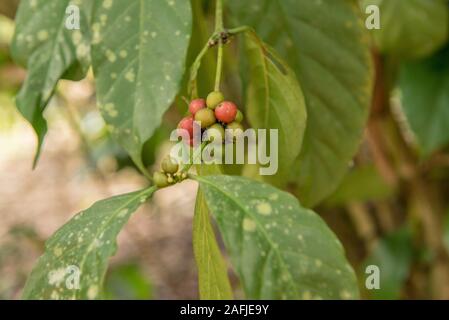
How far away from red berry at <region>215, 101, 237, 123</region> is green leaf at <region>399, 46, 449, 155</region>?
666mm

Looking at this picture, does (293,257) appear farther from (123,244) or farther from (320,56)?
(123,244)

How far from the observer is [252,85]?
68 cm

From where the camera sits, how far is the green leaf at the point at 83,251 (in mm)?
448

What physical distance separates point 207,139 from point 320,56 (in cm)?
26

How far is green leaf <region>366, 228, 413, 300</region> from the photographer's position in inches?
54.4

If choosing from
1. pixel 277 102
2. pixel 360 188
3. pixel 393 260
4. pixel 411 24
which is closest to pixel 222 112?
pixel 277 102

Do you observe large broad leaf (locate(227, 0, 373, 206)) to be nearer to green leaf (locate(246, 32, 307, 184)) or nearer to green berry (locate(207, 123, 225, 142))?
green leaf (locate(246, 32, 307, 184))

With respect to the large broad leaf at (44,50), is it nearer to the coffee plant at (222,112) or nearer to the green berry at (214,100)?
the coffee plant at (222,112)

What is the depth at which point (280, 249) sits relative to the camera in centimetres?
43

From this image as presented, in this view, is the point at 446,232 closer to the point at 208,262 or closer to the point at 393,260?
the point at 393,260

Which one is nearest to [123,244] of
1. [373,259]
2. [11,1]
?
[373,259]

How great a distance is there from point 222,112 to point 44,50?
18cm

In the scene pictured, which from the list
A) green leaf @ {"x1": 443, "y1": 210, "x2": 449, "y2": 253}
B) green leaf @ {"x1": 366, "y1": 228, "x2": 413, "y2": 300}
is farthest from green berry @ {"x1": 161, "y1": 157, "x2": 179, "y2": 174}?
green leaf @ {"x1": 366, "y1": 228, "x2": 413, "y2": 300}

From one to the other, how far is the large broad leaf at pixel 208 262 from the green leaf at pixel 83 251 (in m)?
0.05
